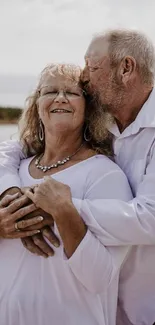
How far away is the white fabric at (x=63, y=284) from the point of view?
247cm

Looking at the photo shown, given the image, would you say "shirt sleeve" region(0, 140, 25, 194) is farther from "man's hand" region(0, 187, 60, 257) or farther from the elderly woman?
"man's hand" region(0, 187, 60, 257)

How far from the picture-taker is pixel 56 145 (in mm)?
2729

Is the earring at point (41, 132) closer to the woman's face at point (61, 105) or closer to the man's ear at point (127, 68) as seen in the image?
the woman's face at point (61, 105)

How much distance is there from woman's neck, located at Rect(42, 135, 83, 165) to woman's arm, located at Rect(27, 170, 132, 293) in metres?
0.28

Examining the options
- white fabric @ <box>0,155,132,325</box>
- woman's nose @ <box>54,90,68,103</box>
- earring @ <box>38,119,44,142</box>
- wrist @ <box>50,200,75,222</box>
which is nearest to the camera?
wrist @ <box>50,200,75,222</box>

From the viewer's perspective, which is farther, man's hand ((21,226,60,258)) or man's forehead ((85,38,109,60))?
man's forehead ((85,38,109,60))

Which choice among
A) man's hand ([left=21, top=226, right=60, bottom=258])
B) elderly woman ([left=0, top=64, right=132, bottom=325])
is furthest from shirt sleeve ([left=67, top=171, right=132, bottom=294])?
man's hand ([left=21, top=226, right=60, bottom=258])

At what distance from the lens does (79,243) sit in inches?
93.8

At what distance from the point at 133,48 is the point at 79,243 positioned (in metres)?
0.83

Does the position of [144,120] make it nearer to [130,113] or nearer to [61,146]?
[130,113]

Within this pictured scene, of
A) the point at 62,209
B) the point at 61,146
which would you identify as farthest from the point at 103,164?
the point at 62,209

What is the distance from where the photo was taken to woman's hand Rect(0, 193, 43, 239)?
251 centimetres

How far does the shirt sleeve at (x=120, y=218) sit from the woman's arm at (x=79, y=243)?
3 centimetres

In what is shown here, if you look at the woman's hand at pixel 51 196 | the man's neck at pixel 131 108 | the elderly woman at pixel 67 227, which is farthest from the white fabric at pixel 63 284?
the man's neck at pixel 131 108
